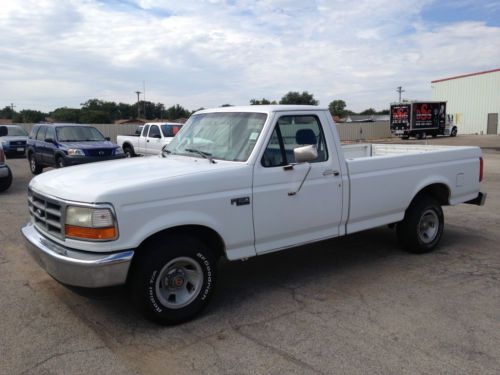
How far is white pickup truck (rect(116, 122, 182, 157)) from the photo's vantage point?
1789cm

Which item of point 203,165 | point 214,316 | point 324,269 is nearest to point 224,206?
point 203,165

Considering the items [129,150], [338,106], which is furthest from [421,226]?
[338,106]

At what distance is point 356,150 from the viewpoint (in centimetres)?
765

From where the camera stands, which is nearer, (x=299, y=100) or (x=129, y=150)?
(x=129, y=150)

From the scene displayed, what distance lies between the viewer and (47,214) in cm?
407

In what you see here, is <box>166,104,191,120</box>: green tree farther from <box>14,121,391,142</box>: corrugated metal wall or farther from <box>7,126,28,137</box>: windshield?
<box>7,126,28,137</box>: windshield

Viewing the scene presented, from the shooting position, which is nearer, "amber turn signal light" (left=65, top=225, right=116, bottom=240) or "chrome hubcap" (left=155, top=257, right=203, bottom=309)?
"amber turn signal light" (left=65, top=225, right=116, bottom=240)

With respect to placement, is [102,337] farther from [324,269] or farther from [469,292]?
[469,292]

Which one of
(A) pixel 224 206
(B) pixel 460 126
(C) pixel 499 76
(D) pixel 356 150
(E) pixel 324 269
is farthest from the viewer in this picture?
(B) pixel 460 126

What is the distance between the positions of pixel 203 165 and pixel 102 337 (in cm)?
175

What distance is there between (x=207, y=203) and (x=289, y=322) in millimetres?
1278

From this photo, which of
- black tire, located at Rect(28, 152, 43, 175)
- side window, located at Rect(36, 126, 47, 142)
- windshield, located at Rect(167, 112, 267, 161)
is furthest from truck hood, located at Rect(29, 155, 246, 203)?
black tire, located at Rect(28, 152, 43, 175)

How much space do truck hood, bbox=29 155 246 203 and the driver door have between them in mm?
394

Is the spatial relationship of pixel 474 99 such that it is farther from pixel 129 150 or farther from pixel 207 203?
pixel 207 203
